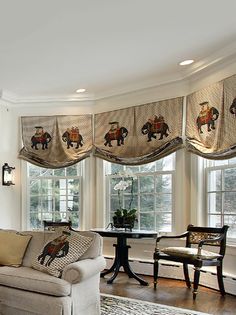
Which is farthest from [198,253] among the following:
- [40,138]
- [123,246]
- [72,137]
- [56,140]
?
[40,138]

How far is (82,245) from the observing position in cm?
346

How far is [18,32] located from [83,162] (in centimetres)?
287

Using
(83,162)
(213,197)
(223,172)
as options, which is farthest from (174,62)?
(83,162)

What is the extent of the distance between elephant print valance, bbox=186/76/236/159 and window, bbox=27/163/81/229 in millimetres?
2243

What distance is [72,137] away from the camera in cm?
624

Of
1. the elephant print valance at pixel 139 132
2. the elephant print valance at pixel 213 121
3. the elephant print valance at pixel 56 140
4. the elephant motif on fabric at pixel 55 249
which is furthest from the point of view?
the elephant print valance at pixel 56 140

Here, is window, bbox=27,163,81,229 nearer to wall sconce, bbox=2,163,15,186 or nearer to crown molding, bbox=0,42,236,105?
wall sconce, bbox=2,163,15,186

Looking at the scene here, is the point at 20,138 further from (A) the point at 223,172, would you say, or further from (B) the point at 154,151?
(A) the point at 223,172

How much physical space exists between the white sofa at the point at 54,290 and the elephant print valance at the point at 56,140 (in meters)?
2.82

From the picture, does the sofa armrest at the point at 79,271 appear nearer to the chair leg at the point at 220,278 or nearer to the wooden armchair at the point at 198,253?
the wooden armchair at the point at 198,253

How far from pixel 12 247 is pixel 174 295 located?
6.41 ft

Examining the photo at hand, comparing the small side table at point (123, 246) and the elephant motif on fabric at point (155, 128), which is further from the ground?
the elephant motif on fabric at point (155, 128)

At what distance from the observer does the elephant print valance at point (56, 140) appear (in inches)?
243

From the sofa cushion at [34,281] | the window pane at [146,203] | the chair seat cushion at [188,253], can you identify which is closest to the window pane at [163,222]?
the window pane at [146,203]
